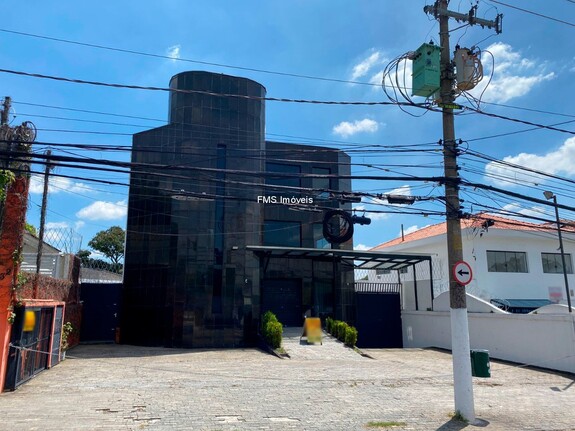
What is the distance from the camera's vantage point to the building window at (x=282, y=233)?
24609mm

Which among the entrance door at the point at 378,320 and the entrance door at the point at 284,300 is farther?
the entrance door at the point at 378,320

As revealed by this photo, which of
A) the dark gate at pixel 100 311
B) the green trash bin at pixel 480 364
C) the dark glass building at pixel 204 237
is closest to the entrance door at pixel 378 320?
the dark glass building at pixel 204 237

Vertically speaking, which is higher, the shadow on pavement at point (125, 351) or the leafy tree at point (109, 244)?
the leafy tree at point (109, 244)

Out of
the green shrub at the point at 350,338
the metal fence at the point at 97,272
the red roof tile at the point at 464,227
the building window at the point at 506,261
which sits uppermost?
the red roof tile at the point at 464,227

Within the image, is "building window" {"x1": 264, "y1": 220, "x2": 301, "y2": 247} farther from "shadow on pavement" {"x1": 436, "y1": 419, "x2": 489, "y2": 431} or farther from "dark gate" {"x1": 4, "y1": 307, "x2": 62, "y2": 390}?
"shadow on pavement" {"x1": 436, "y1": 419, "x2": 489, "y2": 431}

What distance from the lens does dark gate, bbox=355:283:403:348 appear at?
2583 cm

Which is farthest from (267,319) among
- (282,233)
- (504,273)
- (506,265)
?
(506,265)

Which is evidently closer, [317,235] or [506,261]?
[317,235]

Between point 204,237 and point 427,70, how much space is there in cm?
1370

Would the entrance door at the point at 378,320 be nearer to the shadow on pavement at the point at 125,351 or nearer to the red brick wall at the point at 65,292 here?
the shadow on pavement at the point at 125,351

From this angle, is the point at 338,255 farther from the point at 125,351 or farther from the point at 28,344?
the point at 28,344

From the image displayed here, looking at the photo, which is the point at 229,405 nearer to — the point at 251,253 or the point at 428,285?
the point at 251,253

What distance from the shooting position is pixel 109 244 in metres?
54.7

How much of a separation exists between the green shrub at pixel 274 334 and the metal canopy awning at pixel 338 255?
11.0 ft
